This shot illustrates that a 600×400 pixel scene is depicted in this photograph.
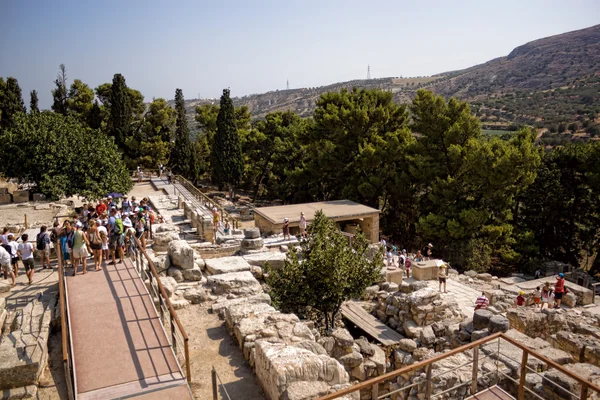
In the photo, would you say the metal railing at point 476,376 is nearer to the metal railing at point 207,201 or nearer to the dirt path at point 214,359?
the dirt path at point 214,359

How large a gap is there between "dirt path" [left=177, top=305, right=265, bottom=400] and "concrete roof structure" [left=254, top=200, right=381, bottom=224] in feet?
38.8

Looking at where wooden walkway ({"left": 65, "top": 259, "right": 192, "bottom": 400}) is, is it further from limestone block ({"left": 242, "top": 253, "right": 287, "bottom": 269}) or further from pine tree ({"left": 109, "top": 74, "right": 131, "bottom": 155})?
pine tree ({"left": 109, "top": 74, "right": 131, "bottom": 155})

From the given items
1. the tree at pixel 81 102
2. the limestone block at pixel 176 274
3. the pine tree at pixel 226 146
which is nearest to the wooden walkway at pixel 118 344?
the limestone block at pixel 176 274

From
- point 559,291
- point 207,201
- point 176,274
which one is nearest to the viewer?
point 176,274

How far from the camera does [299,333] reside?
29.4 ft

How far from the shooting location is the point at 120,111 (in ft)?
122

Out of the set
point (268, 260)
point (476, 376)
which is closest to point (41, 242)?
point (268, 260)

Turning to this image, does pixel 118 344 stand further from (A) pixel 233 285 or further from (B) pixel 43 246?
(B) pixel 43 246

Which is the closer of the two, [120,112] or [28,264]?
[28,264]

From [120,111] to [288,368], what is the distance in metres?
35.2

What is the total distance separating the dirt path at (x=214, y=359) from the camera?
7520 millimetres

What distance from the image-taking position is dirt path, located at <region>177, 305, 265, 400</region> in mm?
7520

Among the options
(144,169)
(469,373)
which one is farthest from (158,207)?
(469,373)

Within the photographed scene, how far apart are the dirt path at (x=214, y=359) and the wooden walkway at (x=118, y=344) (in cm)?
75
